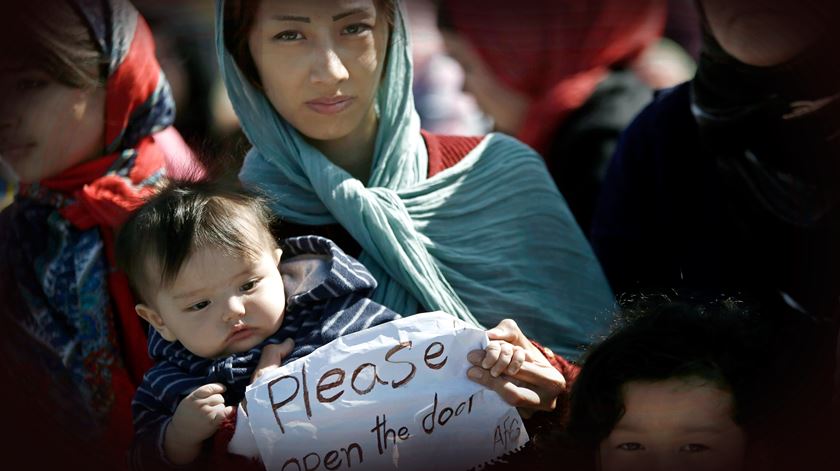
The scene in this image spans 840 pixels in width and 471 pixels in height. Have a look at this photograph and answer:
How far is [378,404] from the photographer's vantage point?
2.13 metres

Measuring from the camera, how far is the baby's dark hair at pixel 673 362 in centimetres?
210

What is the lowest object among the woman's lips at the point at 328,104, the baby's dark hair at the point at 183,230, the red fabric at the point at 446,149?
the red fabric at the point at 446,149

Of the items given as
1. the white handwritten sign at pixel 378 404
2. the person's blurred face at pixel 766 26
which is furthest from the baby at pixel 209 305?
the person's blurred face at pixel 766 26

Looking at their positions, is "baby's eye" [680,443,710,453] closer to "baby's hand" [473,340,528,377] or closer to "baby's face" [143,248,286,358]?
"baby's hand" [473,340,528,377]

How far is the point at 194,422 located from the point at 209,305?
0.75 ft

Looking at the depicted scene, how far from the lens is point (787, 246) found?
9.20 feet

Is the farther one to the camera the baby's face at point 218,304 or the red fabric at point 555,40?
the red fabric at point 555,40

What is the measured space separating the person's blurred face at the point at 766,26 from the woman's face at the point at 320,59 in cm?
77

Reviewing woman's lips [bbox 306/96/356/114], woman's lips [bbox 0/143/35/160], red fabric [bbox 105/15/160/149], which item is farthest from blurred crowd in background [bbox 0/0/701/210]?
woman's lips [bbox 306/96/356/114]

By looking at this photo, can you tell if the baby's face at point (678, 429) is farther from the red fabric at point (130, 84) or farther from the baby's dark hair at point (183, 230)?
the red fabric at point (130, 84)

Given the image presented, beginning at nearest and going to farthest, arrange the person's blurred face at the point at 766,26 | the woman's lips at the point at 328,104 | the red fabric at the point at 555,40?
the person's blurred face at the point at 766,26, the woman's lips at the point at 328,104, the red fabric at the point at 555,40

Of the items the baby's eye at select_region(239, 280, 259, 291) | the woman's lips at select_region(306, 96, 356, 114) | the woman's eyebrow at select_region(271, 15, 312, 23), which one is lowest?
the baby's eye at select_region(239, 280, 259, 291)

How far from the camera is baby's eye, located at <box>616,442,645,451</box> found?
82.4 inches

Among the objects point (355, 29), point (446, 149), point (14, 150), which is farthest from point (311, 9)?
point (14, 150)
